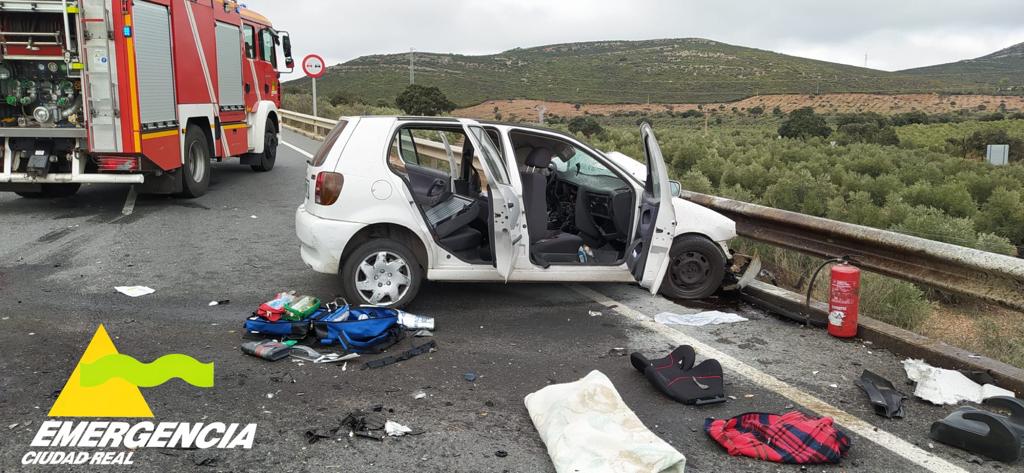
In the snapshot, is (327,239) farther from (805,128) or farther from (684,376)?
(805,128)

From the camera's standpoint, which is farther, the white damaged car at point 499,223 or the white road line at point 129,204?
the white road line at point 129,204

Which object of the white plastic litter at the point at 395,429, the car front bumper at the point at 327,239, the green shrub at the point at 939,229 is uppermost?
the car front bumper at the point at 327,239

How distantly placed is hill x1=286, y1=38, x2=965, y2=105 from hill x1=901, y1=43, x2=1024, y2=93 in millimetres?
4033

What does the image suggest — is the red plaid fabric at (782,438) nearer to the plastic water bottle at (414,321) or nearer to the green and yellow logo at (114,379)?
the plastic water bottle at (414,321)

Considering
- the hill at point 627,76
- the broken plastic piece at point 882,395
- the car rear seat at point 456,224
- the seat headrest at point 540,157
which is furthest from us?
the hill at point 627,76

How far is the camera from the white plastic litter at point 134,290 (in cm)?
674

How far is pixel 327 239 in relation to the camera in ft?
20.3

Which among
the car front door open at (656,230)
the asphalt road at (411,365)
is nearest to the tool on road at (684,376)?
the asphalt road at (411,365)

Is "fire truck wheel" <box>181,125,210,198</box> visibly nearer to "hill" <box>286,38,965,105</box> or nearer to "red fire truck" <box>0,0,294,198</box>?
"red fire truck" <box>0,0,294,198</box>

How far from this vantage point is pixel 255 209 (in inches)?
456

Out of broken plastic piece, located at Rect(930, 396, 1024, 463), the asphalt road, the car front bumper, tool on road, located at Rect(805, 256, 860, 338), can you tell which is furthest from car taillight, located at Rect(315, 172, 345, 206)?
broken plastic piece, located at Rect(930, 396, 1024, 463)

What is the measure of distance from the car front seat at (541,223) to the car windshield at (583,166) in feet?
1.63

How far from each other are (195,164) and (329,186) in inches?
288

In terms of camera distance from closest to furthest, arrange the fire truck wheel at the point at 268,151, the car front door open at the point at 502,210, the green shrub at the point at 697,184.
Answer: the car front door open at the point at 502,210 < the green shrub at the point at 697,184 < the fire truck wheel at the point at 268,151
